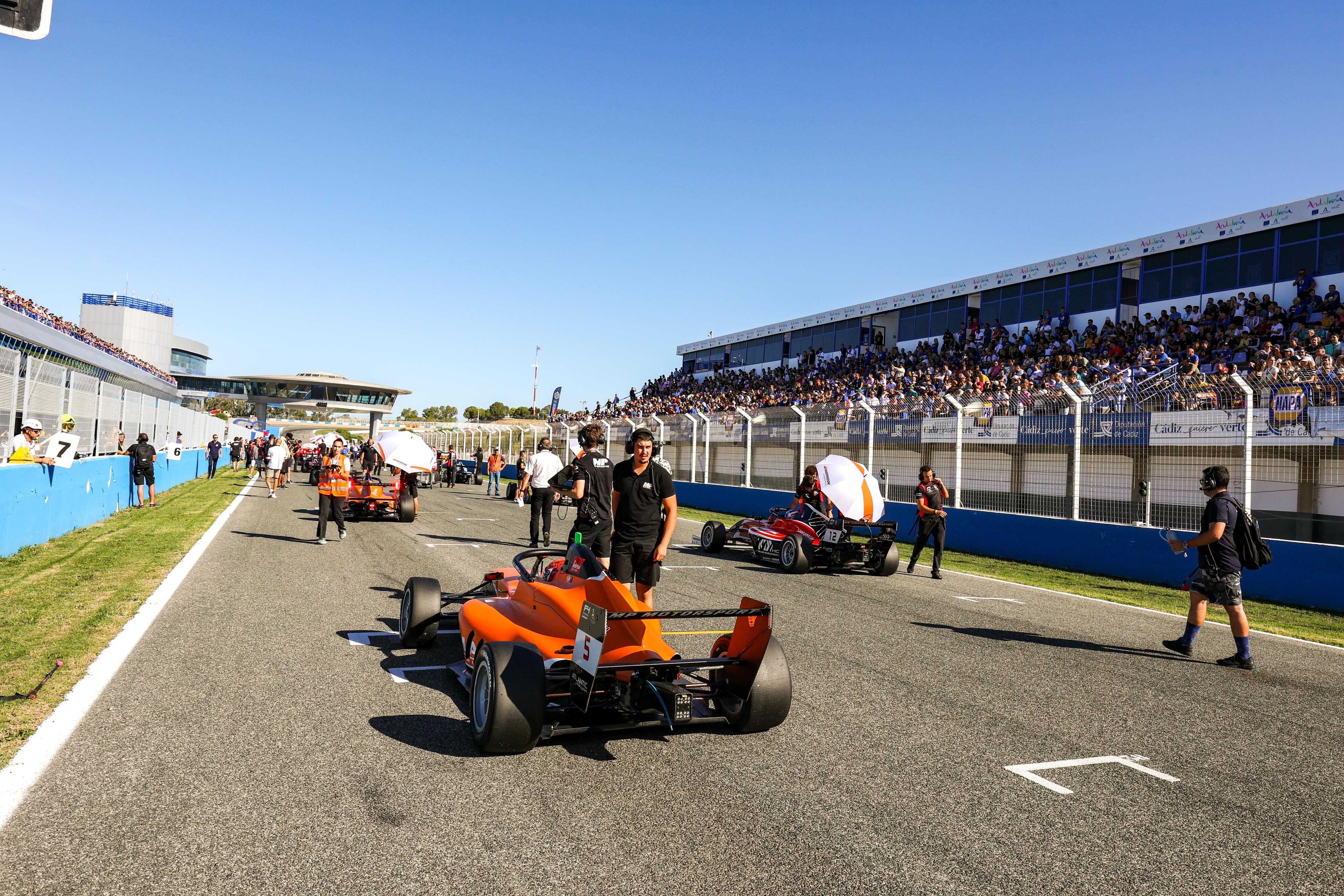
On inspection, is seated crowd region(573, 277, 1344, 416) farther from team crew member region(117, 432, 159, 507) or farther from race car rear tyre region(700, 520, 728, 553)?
team crew member region(117, 432, 159, 507)

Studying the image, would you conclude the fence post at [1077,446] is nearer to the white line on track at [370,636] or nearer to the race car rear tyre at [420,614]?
the white line on track at [370,636]

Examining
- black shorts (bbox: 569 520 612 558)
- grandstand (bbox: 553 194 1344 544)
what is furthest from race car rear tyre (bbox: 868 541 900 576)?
black shorts (bbox: 569 520 612 558)

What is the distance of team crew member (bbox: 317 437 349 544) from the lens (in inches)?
544

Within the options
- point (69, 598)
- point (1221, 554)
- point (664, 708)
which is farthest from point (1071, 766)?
point (69, 598)

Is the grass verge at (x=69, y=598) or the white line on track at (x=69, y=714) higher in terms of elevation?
the grass verge at (x=69, y=598)

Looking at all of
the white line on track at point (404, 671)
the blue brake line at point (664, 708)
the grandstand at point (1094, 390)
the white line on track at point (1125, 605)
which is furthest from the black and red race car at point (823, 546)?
the blue brake line at point (664, 708)

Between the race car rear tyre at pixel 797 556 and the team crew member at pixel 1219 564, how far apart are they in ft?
17.8

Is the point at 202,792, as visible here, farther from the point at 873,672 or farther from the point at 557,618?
the point at 873,672

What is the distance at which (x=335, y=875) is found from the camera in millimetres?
3133

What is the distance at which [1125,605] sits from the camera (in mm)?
10805

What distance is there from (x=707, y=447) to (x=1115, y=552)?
523 inches

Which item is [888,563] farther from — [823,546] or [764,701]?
[764,701]

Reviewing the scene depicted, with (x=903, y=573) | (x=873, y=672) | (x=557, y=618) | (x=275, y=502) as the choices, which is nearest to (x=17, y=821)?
(x=557, y=618)

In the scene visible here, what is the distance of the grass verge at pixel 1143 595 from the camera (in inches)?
380
